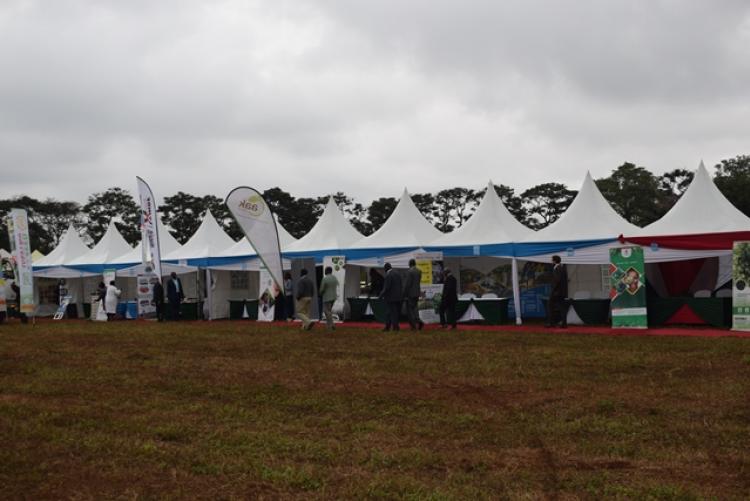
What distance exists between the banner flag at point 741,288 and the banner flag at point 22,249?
55.4ft

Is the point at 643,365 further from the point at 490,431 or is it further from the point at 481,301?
the point at 481,301

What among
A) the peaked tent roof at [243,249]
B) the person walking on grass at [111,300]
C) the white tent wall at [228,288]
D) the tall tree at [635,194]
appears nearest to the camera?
the peaked tent roof at [243,249]

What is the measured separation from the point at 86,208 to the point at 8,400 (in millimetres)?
53761

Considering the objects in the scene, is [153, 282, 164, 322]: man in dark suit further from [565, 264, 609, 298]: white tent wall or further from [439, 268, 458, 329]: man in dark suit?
[565, 264, 609, 298]: white tent wall

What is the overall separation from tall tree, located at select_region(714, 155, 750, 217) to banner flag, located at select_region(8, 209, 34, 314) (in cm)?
3164

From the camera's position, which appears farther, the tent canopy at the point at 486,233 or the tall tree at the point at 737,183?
the tall tree at the point at 737,183

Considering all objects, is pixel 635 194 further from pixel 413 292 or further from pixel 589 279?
pixel 413 292

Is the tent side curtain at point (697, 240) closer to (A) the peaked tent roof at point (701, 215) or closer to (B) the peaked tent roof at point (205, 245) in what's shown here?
(A) the peaked tent roof at point (701, 215)

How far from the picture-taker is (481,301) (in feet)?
51.9

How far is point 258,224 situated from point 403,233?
410 centimetres

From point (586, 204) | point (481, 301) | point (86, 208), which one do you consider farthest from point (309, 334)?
point (86, 208)

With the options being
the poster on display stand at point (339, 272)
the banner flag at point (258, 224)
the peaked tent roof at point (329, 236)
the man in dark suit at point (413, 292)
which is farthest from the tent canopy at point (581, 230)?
the banner flag at point (258, 224)

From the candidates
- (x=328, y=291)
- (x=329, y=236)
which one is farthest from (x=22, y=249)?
(x=328, y=291)

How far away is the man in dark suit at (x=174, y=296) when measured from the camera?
1973 centimetres
